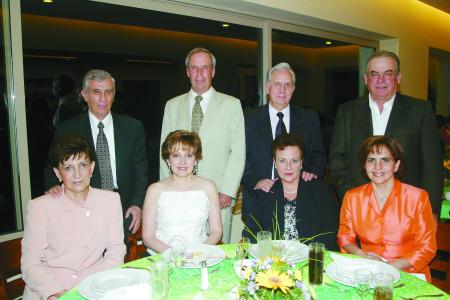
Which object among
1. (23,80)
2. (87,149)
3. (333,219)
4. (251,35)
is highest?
(251,35)

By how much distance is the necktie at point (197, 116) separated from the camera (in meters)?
3.02

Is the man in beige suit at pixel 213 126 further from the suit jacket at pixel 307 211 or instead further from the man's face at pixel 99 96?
the man's face at pixel 99 96

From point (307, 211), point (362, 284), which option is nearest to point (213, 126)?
point (307, 211)


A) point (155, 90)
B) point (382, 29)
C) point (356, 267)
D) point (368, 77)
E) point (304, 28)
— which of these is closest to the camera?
point (356, 267)

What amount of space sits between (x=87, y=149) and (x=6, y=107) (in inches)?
35.8

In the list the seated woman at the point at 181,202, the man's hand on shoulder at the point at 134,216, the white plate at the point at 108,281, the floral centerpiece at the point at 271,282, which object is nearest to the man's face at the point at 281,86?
the seated woman at the point at 181,202

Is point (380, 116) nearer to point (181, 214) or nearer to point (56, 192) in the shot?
point (181, 214)

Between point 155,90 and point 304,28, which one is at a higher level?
point 304,28

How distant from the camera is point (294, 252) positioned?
191cm

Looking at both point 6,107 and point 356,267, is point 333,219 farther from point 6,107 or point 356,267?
point 6,107

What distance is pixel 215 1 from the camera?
362cm

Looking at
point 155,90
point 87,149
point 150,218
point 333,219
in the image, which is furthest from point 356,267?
point 155,90

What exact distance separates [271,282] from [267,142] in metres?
1.85

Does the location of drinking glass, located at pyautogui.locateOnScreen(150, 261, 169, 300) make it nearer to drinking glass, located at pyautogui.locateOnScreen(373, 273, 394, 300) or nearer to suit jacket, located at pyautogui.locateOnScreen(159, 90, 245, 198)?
drinking glass, located at pyautogui.locateOnScreen(373, 273, 394, 300)
